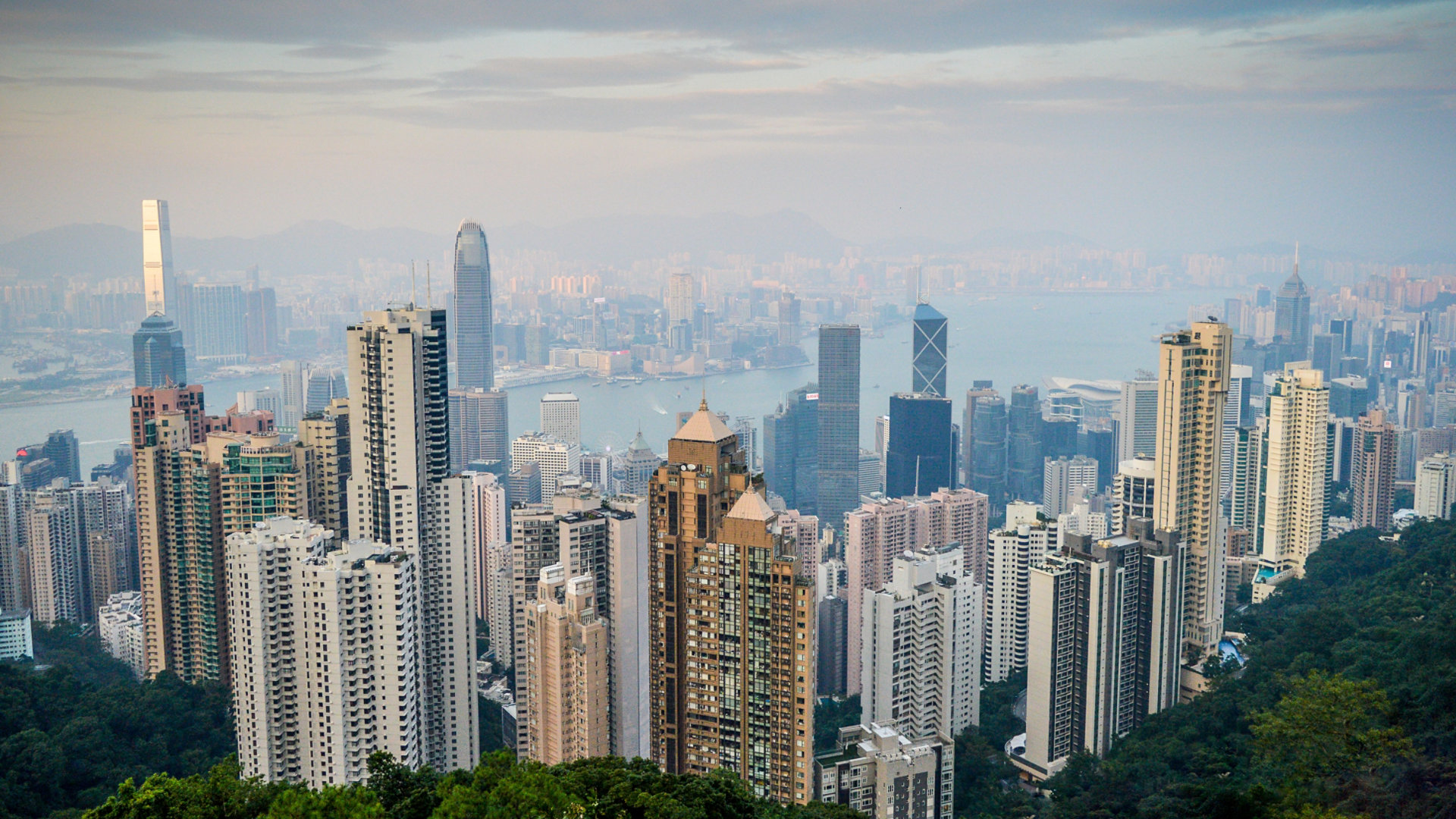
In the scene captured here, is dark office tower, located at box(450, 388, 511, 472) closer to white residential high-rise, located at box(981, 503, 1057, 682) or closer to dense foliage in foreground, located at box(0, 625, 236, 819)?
dense foliage in foreground, located at box(0, 625, 236, 819)

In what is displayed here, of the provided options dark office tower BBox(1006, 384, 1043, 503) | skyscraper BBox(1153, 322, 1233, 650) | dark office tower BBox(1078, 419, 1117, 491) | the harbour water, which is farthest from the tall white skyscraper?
dark office tower BBox(1078, 419, 1117, 491)

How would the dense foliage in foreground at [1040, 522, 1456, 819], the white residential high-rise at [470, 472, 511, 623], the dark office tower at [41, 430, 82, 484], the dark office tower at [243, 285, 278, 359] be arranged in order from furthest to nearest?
the dark office tower at [243, 285, 278, 359], the dark office tower at [41, 430, 82, 484], the white residential high-rise at [470, 472, 511, 623], the dense foliage in foreground at [1040, 522, 1456, 819]

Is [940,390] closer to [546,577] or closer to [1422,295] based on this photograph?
[1422,295]

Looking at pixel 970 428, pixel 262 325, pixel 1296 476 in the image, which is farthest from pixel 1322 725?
pixel 970 428

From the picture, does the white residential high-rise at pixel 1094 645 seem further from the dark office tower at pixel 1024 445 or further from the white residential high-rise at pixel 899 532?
the dark office tower at pixel 1024 445

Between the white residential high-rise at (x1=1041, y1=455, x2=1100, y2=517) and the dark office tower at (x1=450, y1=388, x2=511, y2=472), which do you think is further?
the white residential high-rise at (x1=1041, y1=455, x2=1100, y2=517)

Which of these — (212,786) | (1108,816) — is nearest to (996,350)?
(1108,816)

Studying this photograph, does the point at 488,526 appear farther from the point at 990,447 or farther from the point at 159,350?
the point at 990,447
